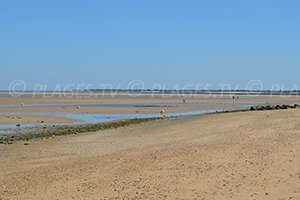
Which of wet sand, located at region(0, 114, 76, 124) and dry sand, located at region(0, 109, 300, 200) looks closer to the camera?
dry sand, located at region(0, 109, 300, 200)

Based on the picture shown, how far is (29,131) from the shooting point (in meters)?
24.6

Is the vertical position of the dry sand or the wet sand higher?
the dry sand

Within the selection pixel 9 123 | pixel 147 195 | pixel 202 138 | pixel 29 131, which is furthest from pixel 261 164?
pixel 9 123

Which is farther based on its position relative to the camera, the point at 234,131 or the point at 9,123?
the point at 9,123

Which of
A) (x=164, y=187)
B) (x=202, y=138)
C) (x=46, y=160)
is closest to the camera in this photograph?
(x=164, y=187)

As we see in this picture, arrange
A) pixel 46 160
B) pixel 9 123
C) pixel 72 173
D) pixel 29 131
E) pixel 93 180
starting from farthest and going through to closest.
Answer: pixel 9 123
pixel 29 131
pixel 46 160
pixel 72 173
pixel 93 180

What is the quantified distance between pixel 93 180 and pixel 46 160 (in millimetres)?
3657

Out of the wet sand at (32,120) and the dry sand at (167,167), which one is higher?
the dry sand at (167,167)

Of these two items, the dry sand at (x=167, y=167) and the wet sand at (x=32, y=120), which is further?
the wet sand at (x=32, y=120)

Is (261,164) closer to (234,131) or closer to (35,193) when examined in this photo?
(35,193)

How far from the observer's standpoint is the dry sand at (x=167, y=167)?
8.90m

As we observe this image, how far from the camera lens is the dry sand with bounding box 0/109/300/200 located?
8898 millimetres

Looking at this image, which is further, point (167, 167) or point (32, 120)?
point (32, 120)

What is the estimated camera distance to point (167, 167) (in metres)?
10.8
